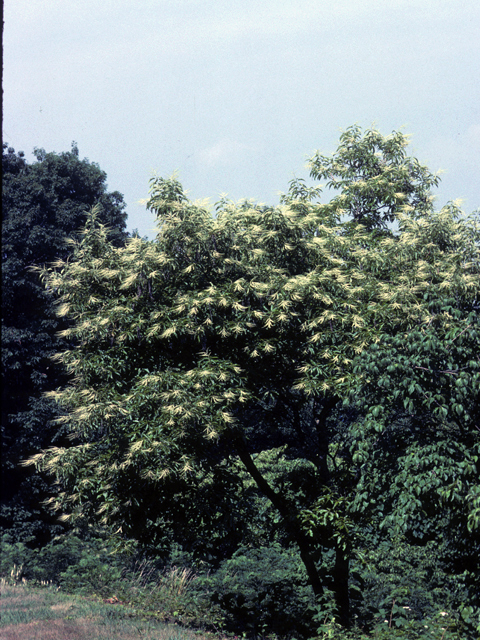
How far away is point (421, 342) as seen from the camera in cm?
782

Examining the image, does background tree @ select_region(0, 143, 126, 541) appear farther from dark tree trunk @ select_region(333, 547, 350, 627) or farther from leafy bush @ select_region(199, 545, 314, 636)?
dark tree trunk @ select_region(333, 547, 350, 627)

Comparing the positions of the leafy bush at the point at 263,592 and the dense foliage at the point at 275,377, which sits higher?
the dense foliage at the point at 275,377

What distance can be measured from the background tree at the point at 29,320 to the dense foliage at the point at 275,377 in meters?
11.5

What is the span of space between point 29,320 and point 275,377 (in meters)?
14.9

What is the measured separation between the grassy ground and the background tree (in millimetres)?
8556

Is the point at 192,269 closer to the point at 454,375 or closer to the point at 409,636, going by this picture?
the point at 454,375

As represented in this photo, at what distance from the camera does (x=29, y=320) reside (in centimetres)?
2323

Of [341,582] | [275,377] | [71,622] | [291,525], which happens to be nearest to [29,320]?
[71,622]

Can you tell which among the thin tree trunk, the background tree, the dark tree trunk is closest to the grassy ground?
the thin tree trunk

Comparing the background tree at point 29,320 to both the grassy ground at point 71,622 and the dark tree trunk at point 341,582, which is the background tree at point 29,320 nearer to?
the grassy ground at point 71,622

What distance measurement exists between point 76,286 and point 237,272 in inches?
113

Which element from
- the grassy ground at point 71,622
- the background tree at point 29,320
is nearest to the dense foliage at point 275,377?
the grassy ground at point 71,622

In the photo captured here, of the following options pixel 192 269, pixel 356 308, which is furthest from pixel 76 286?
pixel 356 308

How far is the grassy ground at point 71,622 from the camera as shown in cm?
955
